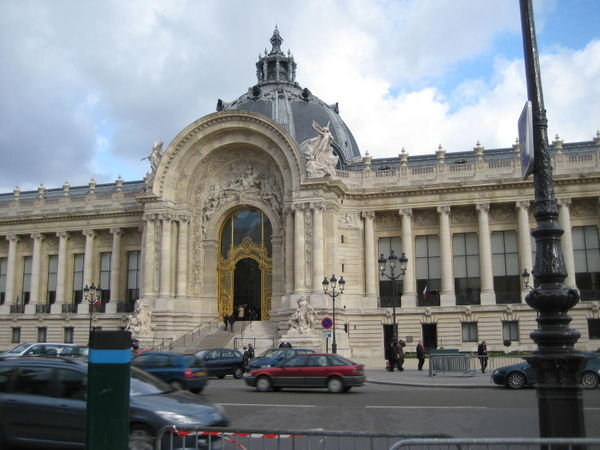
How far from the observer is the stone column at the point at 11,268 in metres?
50.1

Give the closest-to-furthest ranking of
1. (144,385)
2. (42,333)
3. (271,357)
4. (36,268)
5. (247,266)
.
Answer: (144,385) → (271,357) → (247,266) → (42,333) → (36,268)

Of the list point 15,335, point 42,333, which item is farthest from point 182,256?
point 15,335

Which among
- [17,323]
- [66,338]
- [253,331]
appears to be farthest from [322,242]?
[17,323]

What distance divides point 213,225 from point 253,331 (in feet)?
28.7

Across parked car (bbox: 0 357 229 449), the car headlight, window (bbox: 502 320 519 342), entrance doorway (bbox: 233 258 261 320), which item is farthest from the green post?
entrance doorway (bbox: 233 258 261 320)

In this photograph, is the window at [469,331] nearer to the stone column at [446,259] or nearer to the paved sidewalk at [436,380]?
the stone column at [446,259]

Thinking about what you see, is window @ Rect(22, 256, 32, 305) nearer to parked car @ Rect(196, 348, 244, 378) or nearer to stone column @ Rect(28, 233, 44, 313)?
stone column @ Rect(28, 233, 44, 313)

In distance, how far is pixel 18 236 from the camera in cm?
Answer: 5078

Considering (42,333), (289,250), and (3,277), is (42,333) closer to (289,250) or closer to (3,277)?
(3,277)

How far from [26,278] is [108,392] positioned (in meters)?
49.1

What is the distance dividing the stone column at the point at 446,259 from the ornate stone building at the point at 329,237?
3.6 inches

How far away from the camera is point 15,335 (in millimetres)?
49094

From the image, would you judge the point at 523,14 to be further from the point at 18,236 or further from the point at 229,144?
the point at 18,236

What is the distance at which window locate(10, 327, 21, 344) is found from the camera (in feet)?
160
